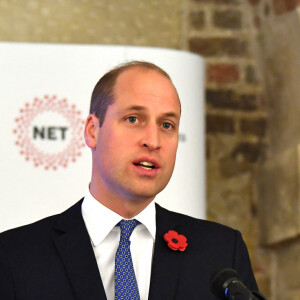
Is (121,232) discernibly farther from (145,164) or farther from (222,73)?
(222,73)

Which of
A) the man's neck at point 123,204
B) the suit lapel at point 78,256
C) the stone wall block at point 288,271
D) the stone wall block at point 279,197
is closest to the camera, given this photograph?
the suit lapel at point 78,256

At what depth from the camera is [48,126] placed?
11.2 ft

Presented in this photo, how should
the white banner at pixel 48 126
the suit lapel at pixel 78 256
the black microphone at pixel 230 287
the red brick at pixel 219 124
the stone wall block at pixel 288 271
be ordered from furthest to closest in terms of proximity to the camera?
the red brick at pixel 219 124, the stone wall block at pixel 288 271, the white banner at pixel 48 126, the suit lapel at pixel 78 256, the black microphone at pixel 230 287

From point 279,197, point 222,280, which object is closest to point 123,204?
point 222,280

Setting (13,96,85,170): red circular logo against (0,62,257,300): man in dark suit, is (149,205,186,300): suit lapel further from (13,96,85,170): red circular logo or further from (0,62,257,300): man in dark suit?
(13,96,85,170): red circular logo

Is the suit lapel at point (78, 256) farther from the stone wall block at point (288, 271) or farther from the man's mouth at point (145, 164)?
the stone wall block at point (288, 271)

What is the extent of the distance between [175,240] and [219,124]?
2440mm

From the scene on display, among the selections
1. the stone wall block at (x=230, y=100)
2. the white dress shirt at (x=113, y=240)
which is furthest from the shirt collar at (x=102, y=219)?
the stone wall block at (x=230, y=100)

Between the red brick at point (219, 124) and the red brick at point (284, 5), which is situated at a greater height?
the red brick at point (284, 5)

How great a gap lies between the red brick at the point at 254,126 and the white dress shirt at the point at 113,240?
248 centimetres

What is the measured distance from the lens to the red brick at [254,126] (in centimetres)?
440

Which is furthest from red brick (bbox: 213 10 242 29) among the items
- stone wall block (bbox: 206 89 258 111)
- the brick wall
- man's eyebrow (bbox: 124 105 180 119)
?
man's eyebrow (bbox: 124 105 180 119)

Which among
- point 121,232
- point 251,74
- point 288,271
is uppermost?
point 251,74

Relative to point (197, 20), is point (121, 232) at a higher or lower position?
lower
